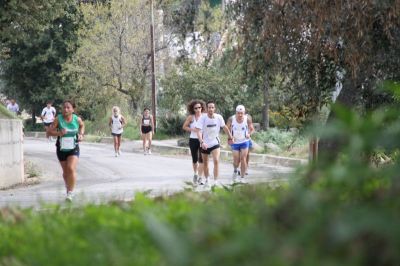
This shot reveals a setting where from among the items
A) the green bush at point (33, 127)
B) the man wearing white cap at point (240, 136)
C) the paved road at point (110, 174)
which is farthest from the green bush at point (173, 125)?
the man wearing white cap at point (240, 136)

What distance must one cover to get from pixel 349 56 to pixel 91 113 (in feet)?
116

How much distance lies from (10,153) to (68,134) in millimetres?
5279

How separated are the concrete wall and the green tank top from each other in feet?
15.2

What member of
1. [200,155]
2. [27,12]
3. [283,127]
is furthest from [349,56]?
[283,127]

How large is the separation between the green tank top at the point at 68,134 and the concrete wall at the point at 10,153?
4.62 m

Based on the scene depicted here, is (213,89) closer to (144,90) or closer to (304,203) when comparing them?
(144,90)

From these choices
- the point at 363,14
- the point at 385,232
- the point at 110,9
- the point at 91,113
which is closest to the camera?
the point at 385,232

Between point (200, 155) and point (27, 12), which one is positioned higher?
point (27, 12)

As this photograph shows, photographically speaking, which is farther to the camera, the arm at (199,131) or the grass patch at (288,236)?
the arm at (199,131)

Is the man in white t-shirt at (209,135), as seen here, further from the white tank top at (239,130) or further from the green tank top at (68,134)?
the green tank top at (68,134)

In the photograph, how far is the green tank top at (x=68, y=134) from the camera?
1288 centimetres

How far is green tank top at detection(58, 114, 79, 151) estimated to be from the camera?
12883mm

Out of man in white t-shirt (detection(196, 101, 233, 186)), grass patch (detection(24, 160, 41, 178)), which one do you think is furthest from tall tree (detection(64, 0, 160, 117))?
man in white t-shirt (detection(196, 101, 233, 186))

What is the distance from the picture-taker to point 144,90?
44094mm
